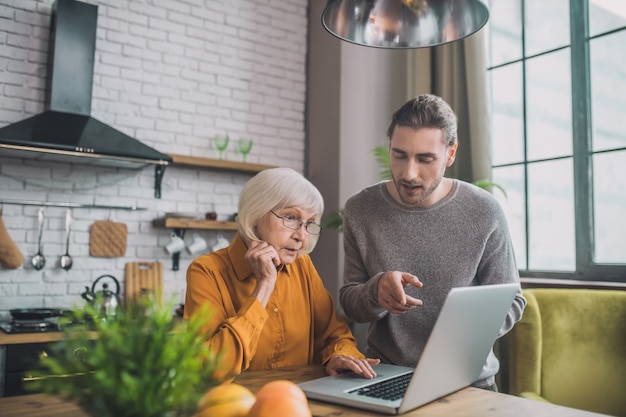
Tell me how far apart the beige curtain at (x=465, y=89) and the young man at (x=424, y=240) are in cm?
160

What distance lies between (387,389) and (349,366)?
16 cm

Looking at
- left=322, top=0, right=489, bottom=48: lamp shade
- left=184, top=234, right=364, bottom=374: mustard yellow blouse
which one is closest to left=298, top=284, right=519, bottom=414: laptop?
left=184, top=234, right=364, bottom=374: mustard yellow blouse

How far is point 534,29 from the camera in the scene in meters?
3.40

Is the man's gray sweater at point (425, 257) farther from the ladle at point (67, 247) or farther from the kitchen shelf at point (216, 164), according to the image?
the ladle at point (67, 247)

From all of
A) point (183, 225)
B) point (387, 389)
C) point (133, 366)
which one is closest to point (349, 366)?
point (387, 389)

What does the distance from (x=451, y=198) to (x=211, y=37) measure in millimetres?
2695

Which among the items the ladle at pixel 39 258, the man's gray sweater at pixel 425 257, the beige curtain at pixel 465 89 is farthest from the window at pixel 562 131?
the ladle at pixel 39 258

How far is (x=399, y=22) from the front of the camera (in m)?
1.50

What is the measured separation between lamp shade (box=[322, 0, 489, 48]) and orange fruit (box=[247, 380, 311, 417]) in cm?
97

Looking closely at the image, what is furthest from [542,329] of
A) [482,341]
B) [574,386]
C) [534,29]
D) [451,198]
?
[534,29]

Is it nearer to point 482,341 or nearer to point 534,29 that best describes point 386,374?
point 482,341

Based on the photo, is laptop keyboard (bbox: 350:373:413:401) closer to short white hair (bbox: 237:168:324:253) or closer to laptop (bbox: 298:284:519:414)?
laptop (bbox: 298:284:519:414)

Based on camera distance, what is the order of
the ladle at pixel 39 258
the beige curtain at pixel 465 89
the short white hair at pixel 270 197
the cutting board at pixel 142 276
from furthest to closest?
the cutting board at pixel 142 276, the beige curtain at pixel 465 89, the ladle at pixel 39 258, the short white hair at pixel 270 197

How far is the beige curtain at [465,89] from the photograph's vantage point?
3322 mm
